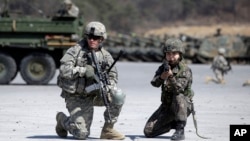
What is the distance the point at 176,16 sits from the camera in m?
97.6

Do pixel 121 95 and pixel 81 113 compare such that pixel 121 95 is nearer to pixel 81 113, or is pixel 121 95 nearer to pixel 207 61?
pixel 81 113

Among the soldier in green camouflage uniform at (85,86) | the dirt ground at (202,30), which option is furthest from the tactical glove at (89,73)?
the dirt ground at (202,30)

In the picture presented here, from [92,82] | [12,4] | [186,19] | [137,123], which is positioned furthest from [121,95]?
[186,19]

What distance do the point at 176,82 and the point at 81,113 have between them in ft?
3.98

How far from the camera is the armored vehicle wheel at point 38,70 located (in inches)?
1034

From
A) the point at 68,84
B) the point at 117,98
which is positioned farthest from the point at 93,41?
the point at 117,98

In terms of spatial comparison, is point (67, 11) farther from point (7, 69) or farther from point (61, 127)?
point (61, 127)

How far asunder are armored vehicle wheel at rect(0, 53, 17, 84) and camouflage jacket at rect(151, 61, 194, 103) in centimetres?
1516

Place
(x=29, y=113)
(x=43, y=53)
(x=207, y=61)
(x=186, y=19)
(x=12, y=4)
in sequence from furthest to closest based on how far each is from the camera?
1. (x=186, y=19)
2. (x=12, y=4)
3. (x=207, y=61)
4. (x=43, y=53)
5. (x=29, y=113)

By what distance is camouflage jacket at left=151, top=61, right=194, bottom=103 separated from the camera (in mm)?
11258

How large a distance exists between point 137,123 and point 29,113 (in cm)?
254

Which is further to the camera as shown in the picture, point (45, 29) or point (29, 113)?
point (45, 29)

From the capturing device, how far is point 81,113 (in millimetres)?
11312

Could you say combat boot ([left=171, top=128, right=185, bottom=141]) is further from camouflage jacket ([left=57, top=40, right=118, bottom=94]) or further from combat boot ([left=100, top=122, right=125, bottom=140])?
camouflage jacket ([left=57, top=40, right=118, bottom=94])
